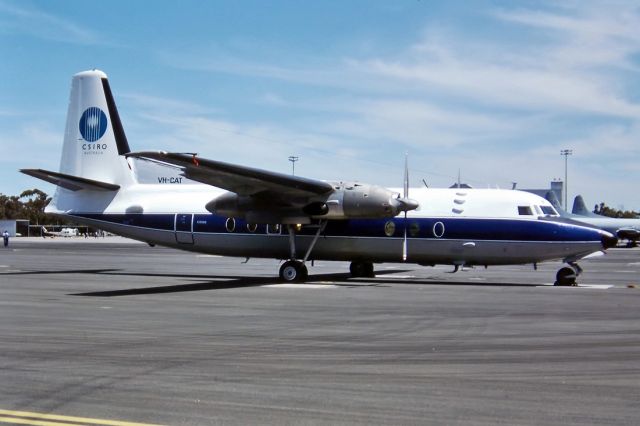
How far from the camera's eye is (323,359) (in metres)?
9.61

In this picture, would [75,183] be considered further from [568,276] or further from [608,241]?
[608,241]

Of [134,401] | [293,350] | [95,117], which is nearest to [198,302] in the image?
[293,350]

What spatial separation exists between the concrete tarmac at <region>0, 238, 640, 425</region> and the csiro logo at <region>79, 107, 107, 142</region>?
1178 cm

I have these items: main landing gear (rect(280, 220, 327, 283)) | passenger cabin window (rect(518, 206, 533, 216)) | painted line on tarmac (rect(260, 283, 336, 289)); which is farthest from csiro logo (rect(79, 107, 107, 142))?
passenger cabin window (rect(518, 206, 533, 216))

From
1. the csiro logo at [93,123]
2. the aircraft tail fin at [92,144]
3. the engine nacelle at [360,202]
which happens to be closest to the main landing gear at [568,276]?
the engine nacelle at [360,202]

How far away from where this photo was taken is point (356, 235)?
81.2ft

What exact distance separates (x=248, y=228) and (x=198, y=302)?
28.5ft

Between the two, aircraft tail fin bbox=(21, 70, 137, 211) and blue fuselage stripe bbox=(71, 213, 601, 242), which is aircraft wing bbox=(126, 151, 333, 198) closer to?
blue fuselage stripe bbox=(71, 213, 601, 242)

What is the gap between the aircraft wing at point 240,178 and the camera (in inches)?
808

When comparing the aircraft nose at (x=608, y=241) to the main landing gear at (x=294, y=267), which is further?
the main landing gear at (x=294, y=267)

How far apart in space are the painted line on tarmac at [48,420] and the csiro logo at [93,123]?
23.8m

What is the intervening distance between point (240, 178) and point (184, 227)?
5.24 meters

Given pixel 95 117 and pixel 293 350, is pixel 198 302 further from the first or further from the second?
pixel 95 117

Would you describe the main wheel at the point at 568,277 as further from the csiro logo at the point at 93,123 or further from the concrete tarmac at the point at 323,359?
the csiro logo at the point at 93,123
